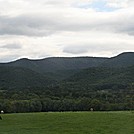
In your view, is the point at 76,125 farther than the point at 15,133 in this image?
Yes

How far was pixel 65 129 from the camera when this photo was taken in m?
40.7

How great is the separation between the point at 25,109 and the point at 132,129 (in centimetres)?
5714

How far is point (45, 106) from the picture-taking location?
98250mm

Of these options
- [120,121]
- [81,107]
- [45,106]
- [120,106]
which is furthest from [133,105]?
[120,121]

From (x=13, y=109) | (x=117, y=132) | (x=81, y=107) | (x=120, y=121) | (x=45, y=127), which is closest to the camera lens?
(x=117, y=132)

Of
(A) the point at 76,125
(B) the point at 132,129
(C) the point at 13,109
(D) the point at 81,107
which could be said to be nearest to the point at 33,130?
(A) the point at 76,125

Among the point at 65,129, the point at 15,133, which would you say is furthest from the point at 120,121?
the point at 15,133

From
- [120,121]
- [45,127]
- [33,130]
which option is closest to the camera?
[33,130]

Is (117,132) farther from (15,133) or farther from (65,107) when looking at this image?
(65,107)

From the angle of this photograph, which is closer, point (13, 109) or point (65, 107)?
point (13, 109)

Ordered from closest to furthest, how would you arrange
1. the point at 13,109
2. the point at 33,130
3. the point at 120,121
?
the point at 33,130 < the point at 120,121 < the point at 13,109

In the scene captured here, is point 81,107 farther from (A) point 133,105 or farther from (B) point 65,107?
(A) point 133,105

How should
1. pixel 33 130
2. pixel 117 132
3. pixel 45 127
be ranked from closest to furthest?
pixel 117 132
pixel 33 130
pixel 45 127

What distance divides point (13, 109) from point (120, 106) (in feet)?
90.2
